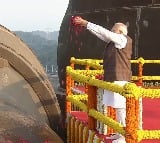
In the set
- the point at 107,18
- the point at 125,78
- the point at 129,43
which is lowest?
the point at 125,78

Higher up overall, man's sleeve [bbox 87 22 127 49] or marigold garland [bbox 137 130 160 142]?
man's sleeve [bbox 87 22 127 49]

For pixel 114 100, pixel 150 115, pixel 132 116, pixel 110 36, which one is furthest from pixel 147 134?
pixel 150 115

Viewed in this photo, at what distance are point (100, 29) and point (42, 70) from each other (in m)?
4.41

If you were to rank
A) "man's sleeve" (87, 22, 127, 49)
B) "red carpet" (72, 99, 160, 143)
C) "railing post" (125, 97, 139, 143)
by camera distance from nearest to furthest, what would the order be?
"railing post" (125, 97, 139, 143), "man's sleeve" (87, 22, 127, 49), "red carpet" (72, 99, 160, 143)

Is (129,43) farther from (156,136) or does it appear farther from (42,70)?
(42,70)

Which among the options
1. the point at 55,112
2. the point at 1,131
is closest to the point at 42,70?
the point at 55,112

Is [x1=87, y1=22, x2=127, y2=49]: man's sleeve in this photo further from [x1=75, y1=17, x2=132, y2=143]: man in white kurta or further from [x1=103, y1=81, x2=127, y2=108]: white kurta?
[x1=103, y1=81, x2=127, y2=108]: white kurta

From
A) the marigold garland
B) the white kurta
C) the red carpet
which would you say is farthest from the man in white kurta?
the marigold garland

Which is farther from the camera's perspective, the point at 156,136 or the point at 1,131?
the point at 1,131

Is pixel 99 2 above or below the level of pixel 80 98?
above

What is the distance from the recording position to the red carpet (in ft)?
29.3

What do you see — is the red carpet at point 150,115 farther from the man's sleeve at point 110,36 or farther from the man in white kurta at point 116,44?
the man's sleeve at point 110,36

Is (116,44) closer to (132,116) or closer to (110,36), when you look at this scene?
(110,36)

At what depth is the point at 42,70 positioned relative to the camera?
1137cm
